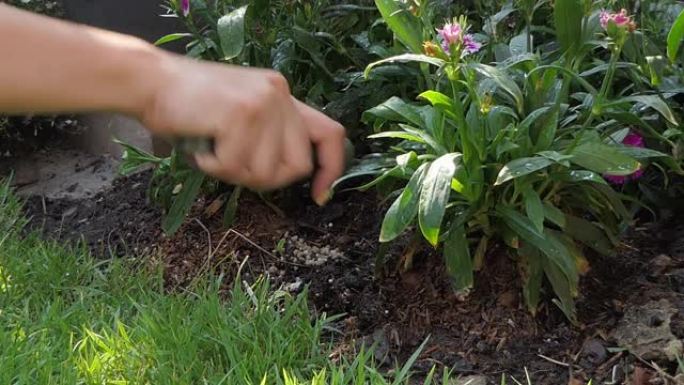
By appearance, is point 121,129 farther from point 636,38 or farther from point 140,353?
point 636,38

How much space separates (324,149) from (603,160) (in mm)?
1088

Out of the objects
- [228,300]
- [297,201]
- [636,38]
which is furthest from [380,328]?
[636,38]

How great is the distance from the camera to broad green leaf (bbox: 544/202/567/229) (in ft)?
6.40

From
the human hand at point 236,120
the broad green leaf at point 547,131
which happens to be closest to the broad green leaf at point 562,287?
the broad green leaf at point 547,131

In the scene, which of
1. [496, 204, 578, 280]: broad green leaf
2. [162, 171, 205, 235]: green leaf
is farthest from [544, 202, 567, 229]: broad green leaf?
[162, 171, 205, 235]: green leaf

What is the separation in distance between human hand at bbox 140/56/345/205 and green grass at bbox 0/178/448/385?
100cm

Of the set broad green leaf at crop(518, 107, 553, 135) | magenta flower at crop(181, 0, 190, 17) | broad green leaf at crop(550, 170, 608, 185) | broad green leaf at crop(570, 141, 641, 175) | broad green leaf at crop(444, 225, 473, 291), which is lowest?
broad green leaf at crop(444, 225, 473, 291)

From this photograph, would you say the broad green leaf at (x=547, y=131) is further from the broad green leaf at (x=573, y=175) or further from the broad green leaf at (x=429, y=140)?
the broad green leaf at (x=429, y=140)

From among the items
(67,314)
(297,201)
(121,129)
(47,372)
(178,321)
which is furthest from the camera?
(121,129)

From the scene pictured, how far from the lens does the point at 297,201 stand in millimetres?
2740

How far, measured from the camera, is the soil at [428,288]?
201 cm

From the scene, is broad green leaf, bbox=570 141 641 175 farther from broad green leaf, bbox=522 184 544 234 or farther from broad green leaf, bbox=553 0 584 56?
broad green leaf, bbox=553 0 584 56

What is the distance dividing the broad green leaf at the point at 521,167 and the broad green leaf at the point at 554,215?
0.39 ft

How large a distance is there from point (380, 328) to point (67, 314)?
72 centimetres
